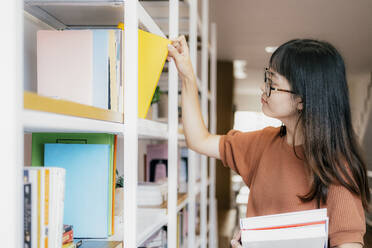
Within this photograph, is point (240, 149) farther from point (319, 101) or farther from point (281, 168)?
point (319, 101)

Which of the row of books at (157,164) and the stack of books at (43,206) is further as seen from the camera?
the row of books at (157,164)

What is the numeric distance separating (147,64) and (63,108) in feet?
1.74

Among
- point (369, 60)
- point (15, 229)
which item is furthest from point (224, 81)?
point (15, 229)

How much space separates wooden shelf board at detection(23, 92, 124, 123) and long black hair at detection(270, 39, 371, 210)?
660mm

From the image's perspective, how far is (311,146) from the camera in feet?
4.16

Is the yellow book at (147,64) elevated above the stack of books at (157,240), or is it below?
above

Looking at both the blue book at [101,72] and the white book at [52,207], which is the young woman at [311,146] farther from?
the white book at [52,207]

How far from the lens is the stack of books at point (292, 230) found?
1.08 metres

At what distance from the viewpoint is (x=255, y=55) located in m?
6.93

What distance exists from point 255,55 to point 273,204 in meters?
5.81

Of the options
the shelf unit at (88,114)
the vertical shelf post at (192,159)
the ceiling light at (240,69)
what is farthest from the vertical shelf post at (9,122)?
the ceiling light at (240,69)

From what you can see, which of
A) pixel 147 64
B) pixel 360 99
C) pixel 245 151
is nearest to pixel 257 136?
pixel 245 151

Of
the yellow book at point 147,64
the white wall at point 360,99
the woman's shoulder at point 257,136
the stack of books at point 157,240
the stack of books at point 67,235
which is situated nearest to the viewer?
the stack of books at point 67,235

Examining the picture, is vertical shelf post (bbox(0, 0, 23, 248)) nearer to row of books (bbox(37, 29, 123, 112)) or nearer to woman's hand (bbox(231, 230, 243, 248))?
row of books (bbox(37, 29, 123, 112))
